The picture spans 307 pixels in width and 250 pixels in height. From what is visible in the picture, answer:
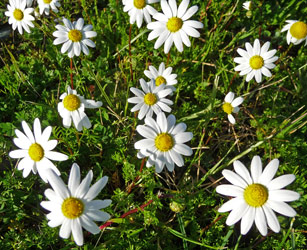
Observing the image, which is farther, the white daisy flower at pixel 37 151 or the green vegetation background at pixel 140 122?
the green vegetation background at pixel 140 122

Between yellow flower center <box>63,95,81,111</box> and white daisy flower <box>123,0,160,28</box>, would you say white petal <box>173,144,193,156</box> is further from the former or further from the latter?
white daisy flower <box>123,0,160,28</box>

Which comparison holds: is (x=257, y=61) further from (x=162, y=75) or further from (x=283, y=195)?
(x=283, y=195)

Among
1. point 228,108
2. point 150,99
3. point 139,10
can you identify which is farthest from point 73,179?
point 139,10

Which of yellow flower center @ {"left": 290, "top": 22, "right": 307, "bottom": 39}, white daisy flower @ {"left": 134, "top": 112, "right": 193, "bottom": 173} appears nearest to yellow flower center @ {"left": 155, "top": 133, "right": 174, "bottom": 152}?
white daisy flower @ {"left": 134, "top": 112, "right": 193, "bottom": 173}

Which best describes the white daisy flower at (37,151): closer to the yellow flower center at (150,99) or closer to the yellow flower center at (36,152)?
the yellow flower center at (36,152)

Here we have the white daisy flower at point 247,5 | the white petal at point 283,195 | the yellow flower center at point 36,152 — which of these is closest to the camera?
the white petal at point 283,195

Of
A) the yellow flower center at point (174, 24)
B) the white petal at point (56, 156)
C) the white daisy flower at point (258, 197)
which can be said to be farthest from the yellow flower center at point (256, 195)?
the yellow flower center at point (174, 24)

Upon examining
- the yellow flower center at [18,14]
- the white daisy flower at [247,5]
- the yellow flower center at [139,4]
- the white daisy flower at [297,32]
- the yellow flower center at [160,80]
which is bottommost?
the yellow flower center at [160,80]
